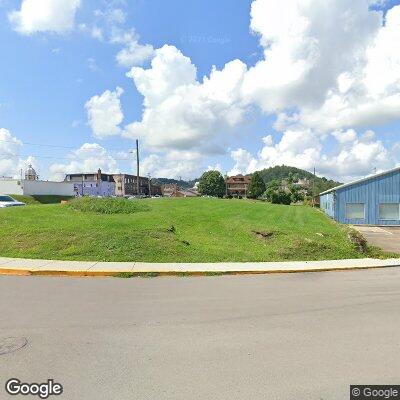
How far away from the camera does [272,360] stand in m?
5.16

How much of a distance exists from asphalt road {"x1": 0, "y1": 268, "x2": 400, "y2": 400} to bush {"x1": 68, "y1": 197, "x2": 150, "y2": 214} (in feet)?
40.6

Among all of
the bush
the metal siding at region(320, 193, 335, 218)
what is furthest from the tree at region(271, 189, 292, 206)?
the bush

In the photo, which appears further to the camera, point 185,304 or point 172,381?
point 185,304

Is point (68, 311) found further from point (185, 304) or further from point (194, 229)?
point (194, 229)

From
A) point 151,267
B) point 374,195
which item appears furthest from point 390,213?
point 151,267

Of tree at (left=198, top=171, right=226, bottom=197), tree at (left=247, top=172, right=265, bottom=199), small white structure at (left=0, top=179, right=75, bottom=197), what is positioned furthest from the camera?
tree at (left=198, top=171, right=226, bottom=197)

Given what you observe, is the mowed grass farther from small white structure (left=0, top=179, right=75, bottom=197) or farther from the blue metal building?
small white structure (left=0, top=179, right=75, bottom=197)

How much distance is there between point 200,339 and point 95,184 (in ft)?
430

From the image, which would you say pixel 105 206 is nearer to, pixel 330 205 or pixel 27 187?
pixel 330 205

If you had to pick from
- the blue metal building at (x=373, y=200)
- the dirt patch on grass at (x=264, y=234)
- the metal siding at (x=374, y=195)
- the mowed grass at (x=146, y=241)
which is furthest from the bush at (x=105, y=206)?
the metal siding at (x=374, y=195)

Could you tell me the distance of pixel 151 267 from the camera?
→ 39.4 ft

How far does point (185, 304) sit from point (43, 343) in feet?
10.3

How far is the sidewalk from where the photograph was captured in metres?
11.2

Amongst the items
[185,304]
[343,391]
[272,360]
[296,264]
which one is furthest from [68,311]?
[296,264]
